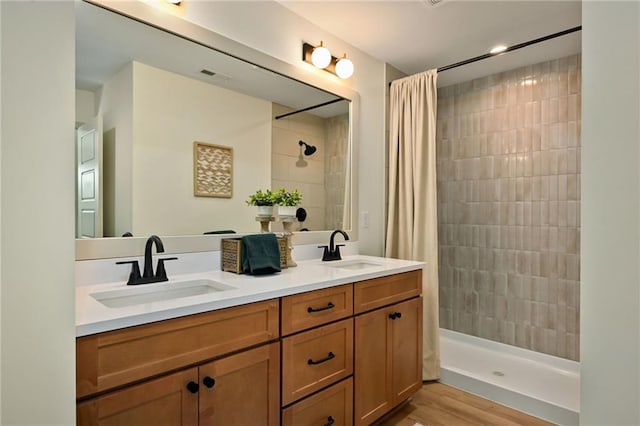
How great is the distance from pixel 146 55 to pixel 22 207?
1250 mm

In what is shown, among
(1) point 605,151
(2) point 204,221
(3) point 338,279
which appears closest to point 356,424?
(3) point 338,279

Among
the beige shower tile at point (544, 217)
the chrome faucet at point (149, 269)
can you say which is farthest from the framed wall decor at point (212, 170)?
the beige shower tile at point (544, 217)

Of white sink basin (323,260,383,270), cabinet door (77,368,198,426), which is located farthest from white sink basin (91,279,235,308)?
white sink basin (323,260,383,270)

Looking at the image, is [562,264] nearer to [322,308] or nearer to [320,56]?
[322,308]

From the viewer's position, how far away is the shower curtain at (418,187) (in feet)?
8.66

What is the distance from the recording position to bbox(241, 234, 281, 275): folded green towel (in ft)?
A: 5.81

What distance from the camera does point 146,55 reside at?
5.52ft

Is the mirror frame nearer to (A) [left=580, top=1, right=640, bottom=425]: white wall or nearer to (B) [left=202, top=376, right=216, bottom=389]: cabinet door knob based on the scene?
(B) [left=202, top=376, right=216, bottom=389]: cabinet door knob

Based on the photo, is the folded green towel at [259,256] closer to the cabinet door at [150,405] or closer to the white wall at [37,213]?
the cabinet door at [150,405]

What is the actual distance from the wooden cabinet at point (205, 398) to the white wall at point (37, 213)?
29cm

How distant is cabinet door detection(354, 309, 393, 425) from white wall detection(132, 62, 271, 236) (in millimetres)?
846

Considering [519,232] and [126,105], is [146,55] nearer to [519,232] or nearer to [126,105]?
[126,105]

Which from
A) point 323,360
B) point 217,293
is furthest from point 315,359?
point 217,293

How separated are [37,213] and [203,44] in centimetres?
140
